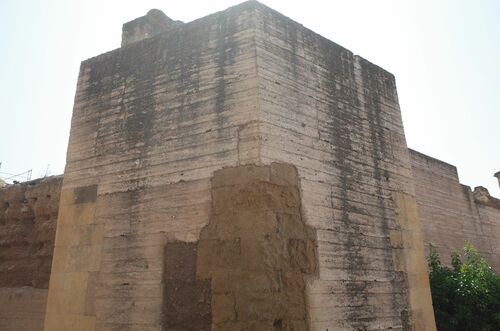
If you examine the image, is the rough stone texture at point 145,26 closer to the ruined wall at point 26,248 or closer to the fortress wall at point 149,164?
the fortress wall at point 149,164

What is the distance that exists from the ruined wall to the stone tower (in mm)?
3414

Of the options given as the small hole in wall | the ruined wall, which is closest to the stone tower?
the small hole in wall

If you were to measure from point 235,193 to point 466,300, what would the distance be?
5.55 metres

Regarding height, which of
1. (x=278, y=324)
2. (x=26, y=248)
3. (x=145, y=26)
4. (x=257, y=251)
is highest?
(x=145, y=26)

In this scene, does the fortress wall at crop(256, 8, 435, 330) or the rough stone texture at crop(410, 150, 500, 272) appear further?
the rough stone texture at crop(410, 150, 500, 272)

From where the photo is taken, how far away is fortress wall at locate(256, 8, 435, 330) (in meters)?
4.22

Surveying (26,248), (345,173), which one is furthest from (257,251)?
(26,248)

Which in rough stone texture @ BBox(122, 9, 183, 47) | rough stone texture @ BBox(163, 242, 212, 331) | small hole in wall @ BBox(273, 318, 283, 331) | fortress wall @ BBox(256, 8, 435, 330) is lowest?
small hole in wall @ BBox(273, 318, 283, 331)

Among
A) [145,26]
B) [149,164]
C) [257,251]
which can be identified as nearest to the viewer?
[257,251]

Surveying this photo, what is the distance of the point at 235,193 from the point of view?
13.2 ft

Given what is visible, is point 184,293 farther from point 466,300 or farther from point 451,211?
point 451,211

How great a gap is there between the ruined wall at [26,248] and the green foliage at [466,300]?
287 inches

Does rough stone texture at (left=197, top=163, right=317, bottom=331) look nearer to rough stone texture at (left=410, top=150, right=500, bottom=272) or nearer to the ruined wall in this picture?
the ruined wall

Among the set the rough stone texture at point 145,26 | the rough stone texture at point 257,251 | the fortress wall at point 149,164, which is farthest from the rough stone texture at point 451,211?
the fortress wall at point 149,164
